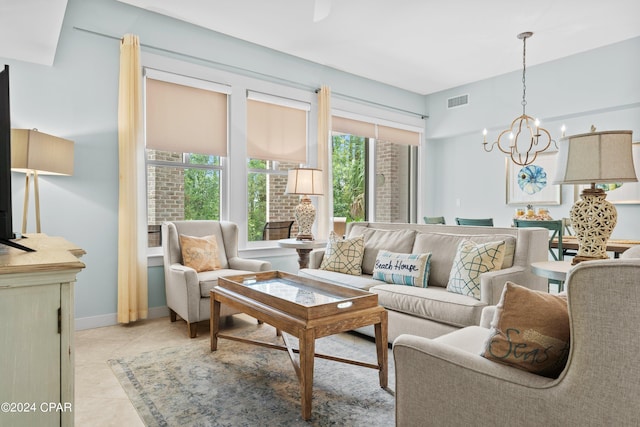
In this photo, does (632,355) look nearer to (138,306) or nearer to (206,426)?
(206,426)

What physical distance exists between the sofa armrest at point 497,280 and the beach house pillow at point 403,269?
1.70 ft

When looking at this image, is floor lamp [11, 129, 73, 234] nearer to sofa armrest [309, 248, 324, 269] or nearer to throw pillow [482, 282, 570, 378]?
sofa armrest [309, 248, 324, 269]

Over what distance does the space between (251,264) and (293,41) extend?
2.51 meters

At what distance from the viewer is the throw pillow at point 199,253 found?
3512 millimetres

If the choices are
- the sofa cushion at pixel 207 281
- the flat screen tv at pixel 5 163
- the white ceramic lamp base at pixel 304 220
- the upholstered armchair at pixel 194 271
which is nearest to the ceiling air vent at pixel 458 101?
the white ceramic lamp base at pixel 304 220

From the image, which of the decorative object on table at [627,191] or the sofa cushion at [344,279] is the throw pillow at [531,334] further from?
the decorative object on table at [627,191]

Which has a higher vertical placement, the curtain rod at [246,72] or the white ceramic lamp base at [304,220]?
the curtain rod at [246,72]

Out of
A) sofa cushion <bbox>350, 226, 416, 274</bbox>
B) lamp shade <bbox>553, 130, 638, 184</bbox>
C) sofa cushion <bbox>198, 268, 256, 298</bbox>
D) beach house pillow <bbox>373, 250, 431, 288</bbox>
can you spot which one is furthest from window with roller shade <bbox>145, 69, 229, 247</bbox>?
lamp shade <bbox>553, 130, 638, 184</bbox>

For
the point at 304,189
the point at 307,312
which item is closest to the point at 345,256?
the point at 304,189

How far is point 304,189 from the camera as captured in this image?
14.0 ft

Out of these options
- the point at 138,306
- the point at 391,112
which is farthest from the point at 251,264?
the point at 391,112

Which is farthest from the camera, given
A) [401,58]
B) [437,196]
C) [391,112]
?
[437,196]

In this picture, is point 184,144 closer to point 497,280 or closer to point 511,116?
point 497,280

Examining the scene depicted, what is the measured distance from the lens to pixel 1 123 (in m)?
1.30
